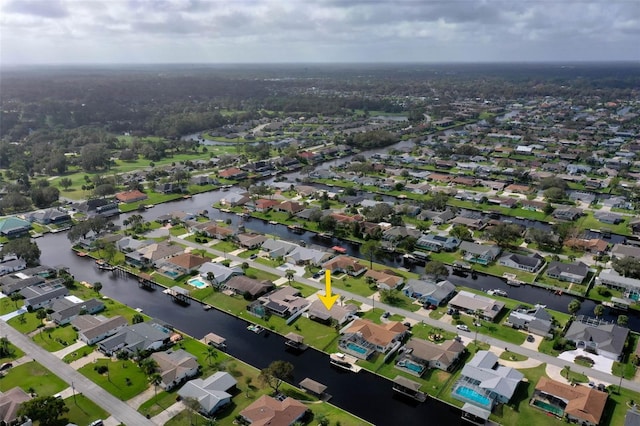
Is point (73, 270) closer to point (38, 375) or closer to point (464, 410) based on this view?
point (38, 375)

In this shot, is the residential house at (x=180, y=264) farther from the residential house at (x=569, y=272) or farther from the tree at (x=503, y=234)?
the residential house at (x=569, y=272)

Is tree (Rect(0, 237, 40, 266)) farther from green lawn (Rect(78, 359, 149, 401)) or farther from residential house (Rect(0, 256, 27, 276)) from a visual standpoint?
green lawn (Rect(78, 359, 149, 401))

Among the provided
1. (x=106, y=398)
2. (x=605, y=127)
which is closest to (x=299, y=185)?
(x=106, y=398)

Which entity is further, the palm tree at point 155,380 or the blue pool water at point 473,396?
the palm tree at point 155,380

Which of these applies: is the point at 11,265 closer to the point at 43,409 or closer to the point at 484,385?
the point at 43,409

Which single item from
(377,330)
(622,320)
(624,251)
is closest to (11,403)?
(377,330)

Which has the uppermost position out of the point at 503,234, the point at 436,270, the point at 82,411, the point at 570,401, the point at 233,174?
the point at 503,234

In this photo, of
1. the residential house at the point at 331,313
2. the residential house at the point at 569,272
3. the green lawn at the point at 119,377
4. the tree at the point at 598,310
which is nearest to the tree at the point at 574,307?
the tree at the point at 598,310

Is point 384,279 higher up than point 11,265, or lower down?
higher up
